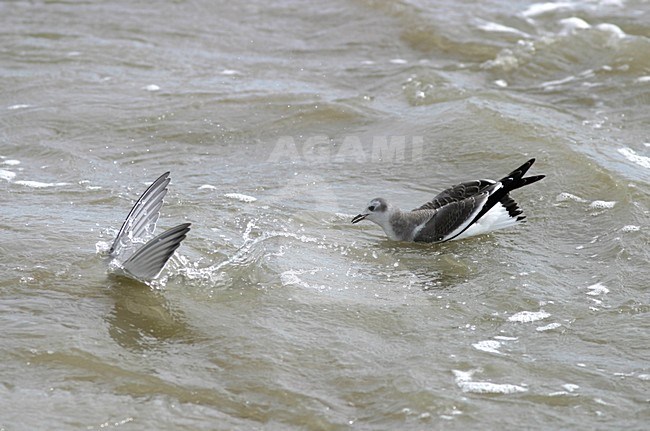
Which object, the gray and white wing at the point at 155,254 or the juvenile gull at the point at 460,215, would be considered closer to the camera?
the gray and white wing at the point at 155,254

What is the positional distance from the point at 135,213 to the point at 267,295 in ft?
3.81

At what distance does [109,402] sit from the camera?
17.3ft

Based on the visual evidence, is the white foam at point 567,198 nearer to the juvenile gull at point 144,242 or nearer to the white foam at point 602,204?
the white foam at point 602,204

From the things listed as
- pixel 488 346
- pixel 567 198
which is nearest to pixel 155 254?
pixel 488 346

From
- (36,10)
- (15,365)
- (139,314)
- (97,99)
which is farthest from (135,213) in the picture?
(36,10)

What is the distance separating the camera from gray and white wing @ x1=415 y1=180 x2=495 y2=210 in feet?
25.9

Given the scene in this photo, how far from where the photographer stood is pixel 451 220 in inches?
302

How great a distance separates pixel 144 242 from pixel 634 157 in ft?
16.3

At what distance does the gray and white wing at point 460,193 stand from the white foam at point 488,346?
207 cm

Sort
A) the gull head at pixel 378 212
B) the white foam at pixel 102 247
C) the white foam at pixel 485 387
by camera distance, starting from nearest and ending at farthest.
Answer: the white foam at pixel 485 387 → the white foam at pixel 102 247 → the gull head at pixel 378 212

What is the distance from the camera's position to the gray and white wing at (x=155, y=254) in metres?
6.36

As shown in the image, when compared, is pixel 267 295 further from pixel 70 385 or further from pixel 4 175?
pixel 4 175

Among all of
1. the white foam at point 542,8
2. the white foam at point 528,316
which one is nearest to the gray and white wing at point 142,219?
the white foam at point 528,316

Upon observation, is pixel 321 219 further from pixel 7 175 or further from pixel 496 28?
pixel 496 28
